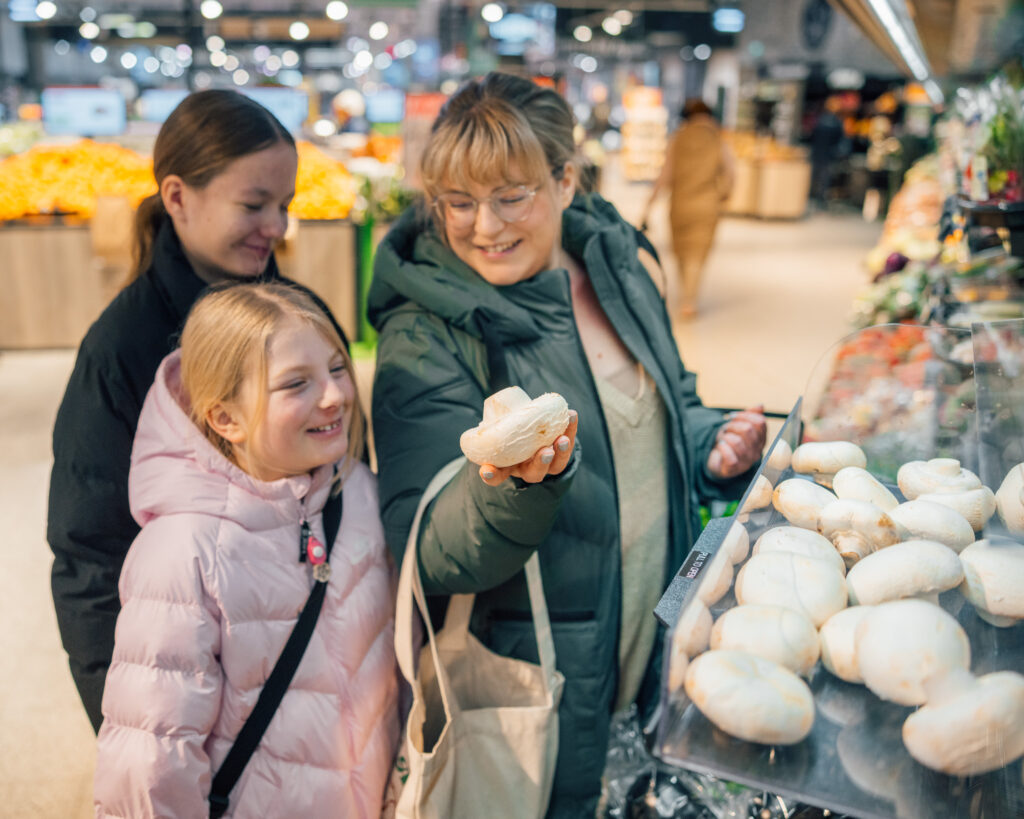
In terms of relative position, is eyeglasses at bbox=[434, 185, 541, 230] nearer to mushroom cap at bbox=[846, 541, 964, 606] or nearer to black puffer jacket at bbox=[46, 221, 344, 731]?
black puffer jacket at bbox=[46, 221, 344, 731]

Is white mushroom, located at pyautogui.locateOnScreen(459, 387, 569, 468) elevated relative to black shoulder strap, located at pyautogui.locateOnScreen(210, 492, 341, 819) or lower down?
elevated

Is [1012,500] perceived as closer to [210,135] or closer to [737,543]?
[737,543]

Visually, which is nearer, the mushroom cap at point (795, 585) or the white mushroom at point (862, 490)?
the mushroom cap at point (795, 585)

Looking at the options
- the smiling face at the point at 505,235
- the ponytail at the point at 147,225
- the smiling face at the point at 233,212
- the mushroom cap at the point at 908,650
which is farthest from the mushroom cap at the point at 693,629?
the ponytail at the point at 147,225

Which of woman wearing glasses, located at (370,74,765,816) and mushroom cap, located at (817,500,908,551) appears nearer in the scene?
mushroom cap, located at (817,500,908,551)

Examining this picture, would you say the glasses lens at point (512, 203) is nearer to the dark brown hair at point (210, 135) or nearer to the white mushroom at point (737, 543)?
the dark brown hair at point (210, 135)

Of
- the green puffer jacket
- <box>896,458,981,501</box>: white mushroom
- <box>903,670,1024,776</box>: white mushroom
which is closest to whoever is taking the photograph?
<box>903,670,1024,776</box>: white mushroom

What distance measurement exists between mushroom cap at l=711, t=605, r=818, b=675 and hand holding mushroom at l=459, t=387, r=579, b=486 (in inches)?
12.0

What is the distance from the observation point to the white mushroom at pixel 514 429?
0.93 m

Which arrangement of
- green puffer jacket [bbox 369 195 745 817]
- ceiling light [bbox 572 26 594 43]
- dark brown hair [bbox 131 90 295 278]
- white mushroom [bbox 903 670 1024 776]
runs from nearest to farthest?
white mushroom [bbox 903 670 1024 776] < green puffer jacket [bbox 369 195 745 817] < dark brown hair [bbox 131 90 295 278] < ceiling light [bbox 572 26 594 43]

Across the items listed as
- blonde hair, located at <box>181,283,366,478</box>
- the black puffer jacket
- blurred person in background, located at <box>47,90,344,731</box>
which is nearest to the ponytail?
blurred person in background, located at <box>47,90,344,731</box>

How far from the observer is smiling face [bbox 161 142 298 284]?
4.96 ft

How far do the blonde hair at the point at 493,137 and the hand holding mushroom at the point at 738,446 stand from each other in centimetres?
60

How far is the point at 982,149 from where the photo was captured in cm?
238
